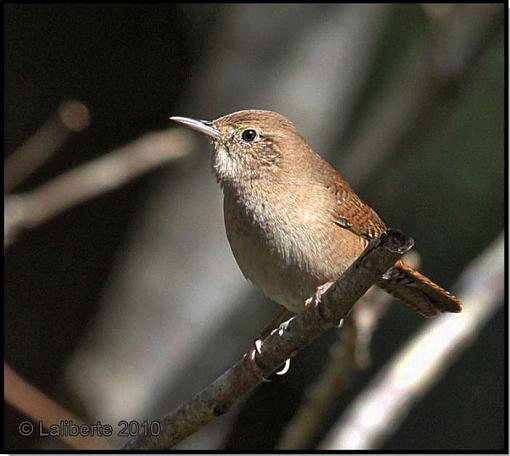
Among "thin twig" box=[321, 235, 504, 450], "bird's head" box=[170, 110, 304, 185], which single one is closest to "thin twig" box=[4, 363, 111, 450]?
"thin twig" box=[321, 235, 504, 450]

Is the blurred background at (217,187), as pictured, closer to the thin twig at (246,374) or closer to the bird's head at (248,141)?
the bird's head at (248,141)

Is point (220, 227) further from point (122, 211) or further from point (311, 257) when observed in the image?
point (311, 257)

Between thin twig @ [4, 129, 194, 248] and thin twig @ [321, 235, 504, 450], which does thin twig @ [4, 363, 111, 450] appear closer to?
thin twig @ [4, 129, 194, 248]

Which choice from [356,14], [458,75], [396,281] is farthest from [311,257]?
[356,14]

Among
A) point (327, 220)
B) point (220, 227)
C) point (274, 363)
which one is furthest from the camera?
point (220, 227)

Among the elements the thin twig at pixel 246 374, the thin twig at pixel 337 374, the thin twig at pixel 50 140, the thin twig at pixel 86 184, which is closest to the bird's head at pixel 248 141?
the thin twig at pixel 86 184

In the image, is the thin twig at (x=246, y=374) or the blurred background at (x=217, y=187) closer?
the thin twig at (x=246, y=374)
